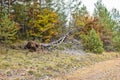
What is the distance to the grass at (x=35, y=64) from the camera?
18.1 metres

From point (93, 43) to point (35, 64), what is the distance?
544 inches

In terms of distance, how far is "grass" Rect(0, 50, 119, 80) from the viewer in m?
18.1

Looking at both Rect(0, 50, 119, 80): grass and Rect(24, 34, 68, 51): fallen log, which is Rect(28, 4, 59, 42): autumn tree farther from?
Rect(0, 50, 119, 80): grass

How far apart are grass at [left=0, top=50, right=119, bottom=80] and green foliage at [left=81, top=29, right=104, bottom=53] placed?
426 centimetres

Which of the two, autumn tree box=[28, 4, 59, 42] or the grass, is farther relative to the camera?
autumn tree box=[28, 4, 59, 42]

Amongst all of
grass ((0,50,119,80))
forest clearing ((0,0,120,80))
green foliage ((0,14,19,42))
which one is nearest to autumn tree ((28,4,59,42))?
forest clearing ((0,0,120,80))

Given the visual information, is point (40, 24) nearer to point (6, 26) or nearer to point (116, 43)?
point (6, 26)

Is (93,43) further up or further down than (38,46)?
further down

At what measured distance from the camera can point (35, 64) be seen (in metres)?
21.0

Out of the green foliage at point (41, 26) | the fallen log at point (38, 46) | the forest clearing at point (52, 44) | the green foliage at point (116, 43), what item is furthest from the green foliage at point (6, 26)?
the green foliage at point (116, 43)

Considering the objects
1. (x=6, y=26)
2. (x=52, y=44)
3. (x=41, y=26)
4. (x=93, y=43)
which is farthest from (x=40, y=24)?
(x=6, y=26)

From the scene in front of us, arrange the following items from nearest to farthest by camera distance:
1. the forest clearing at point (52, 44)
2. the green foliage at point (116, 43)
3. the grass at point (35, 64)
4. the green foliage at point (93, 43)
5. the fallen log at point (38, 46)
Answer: the grass at point (35, 64)
the forest clearing at point (52, 44)
the fallen log at point (38, 46)
the green foliage at point (93, 43)
the green foliage at point (116, 43)

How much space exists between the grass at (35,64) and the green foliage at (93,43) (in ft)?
14.0

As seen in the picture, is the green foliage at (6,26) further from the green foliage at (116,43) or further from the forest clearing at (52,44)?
the green foliage at (116,43)
